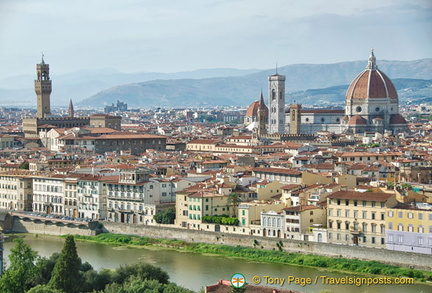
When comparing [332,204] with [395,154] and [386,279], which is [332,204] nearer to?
[386,279]

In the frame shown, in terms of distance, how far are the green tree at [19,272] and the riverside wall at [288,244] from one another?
27.8ft

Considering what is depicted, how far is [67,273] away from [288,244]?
30.1 feet

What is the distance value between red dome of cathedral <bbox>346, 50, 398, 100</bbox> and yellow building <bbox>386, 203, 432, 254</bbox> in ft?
181

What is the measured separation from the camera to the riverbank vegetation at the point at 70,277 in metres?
20.0

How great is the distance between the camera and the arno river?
24.1 m

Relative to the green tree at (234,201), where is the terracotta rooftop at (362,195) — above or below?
above

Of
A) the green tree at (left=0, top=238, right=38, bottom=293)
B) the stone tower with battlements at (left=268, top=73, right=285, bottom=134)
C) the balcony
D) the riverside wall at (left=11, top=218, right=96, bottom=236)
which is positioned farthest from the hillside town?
the stone tower with battlements at (left=268, top=73, right=285, bottom=134)

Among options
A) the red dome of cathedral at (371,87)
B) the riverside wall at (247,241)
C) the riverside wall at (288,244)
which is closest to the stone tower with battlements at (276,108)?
the red dome of cathedral at (371,87)

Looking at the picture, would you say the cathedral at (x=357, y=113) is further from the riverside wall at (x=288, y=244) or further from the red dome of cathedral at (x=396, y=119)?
the riverside wall at (x=288, y=244)

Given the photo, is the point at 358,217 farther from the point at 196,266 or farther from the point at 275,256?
the point at 196,266

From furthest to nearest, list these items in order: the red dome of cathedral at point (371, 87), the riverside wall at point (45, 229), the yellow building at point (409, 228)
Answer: the red dome of cathedral at point (371, 87)
the riverside wall at point (45, 229)
the yellow building at point (409, 228)

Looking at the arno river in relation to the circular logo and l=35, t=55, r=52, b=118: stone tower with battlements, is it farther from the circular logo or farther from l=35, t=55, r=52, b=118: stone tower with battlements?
l=35, t=55, r=52, b=118: stone tower with battlements

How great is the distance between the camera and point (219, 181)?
1364 inches

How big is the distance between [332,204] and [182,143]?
38934 millimetres
